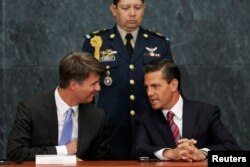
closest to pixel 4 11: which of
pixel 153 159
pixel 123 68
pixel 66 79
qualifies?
pixel 123 68

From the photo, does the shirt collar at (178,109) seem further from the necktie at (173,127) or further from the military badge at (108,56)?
the military badge at (108,56)

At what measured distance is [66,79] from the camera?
4.45 metres

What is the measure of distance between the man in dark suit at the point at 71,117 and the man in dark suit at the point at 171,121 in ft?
0.88

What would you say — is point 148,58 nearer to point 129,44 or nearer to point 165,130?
point 129,44

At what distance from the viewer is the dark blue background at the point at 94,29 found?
6129 millimetres

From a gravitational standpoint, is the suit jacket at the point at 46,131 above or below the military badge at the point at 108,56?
below

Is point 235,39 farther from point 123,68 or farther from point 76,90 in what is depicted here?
point 76,90

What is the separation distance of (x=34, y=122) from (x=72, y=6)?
195 cm

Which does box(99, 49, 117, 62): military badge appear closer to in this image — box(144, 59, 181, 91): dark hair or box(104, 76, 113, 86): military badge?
box(104, 76, 113, 86): military badge

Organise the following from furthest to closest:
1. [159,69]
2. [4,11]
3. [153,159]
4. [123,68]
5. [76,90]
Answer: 1. [4,11]
2. [123,68]
3. [159,69]
4. [76,90]
5. [153,159]

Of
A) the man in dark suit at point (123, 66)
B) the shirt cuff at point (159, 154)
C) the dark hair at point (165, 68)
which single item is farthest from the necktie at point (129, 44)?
the shirt cuff at point (159, 154)

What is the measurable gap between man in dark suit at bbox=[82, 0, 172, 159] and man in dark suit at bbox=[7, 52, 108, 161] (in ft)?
2.10

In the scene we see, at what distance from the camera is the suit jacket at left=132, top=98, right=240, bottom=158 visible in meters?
4.51

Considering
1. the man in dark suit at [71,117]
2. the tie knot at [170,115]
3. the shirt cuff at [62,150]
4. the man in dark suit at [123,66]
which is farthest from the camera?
the man in dark suit at [123,66]
